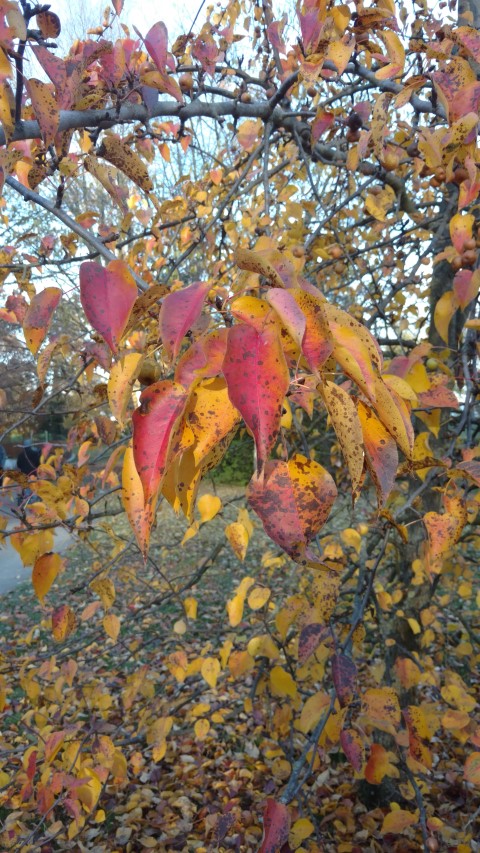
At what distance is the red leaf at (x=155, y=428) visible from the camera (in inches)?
17.6

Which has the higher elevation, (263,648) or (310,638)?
(310,638)

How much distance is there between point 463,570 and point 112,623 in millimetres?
1625

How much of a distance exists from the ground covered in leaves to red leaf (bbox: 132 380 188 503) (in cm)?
95

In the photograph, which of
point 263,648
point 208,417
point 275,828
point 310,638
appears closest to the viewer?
point 208,417

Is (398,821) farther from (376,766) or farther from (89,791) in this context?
(89,791)

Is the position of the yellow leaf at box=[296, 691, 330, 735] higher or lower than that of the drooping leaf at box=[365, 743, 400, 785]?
higher

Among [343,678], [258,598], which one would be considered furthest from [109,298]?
[258,598]

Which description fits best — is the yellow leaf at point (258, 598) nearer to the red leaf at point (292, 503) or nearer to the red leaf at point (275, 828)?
the red leaf at point (275, 828)

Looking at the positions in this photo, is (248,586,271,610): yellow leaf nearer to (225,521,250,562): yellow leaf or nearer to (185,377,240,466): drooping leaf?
(225,521,250,562): yellow leaf

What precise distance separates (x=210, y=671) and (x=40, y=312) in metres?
1.25

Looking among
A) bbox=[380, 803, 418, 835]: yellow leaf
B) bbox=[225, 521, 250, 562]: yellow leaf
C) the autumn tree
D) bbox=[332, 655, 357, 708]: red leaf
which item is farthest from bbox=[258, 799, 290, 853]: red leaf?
bbox=[380, 803, 418, 835]: yellow leaf

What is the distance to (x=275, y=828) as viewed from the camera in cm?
96

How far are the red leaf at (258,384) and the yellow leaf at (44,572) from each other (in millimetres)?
911

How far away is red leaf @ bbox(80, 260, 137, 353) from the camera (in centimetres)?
57
